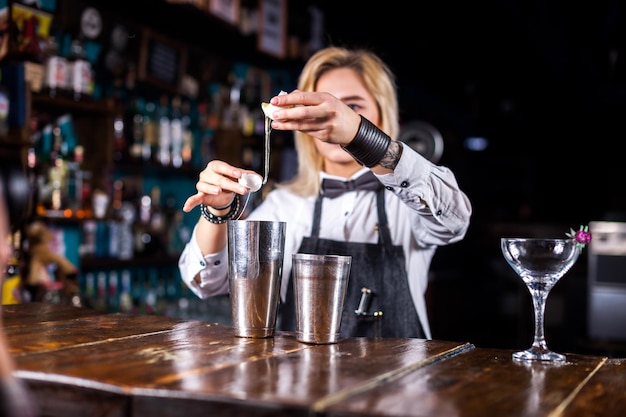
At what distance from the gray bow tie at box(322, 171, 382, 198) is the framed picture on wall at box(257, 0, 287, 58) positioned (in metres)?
2.50

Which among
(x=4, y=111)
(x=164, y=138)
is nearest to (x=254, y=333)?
(x=4, y=111)

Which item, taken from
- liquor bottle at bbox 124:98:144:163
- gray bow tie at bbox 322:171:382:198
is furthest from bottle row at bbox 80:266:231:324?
gray bow tie at bbox 322:171:382:198

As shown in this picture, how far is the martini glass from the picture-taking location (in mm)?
1418

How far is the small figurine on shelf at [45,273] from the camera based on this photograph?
10.4 ft

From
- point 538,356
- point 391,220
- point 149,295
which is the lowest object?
point 149,295

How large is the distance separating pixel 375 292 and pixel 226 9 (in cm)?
264

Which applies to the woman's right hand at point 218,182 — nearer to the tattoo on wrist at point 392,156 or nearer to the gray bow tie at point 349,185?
the tattoo on wrist at point 392,156

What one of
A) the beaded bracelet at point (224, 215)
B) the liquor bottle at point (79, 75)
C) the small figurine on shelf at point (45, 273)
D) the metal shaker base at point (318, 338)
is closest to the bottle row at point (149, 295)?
the small figurine on shelf at point (45, 273)

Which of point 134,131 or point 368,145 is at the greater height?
point 134,131

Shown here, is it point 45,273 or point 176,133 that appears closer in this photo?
point 45,273

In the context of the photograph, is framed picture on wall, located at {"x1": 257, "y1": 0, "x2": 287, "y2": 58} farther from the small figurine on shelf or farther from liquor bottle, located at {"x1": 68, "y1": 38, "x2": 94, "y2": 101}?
the small figurine on shelf

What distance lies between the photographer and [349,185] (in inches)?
89.7

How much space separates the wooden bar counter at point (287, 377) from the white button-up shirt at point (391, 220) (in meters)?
0.46

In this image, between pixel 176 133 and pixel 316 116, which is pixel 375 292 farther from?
pixel 176 133
